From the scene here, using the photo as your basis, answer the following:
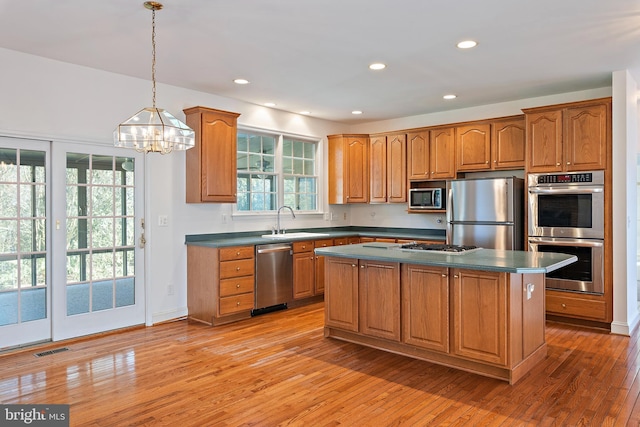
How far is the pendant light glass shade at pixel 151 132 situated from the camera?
10.0ft

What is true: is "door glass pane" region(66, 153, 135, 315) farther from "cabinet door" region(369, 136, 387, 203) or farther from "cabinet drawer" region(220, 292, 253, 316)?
"cabinet door" region(369, 136, 387, 203)

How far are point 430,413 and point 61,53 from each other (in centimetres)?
412

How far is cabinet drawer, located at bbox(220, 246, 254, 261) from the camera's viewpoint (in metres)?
4.85

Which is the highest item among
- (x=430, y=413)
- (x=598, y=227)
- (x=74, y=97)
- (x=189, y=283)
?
(x=74, y=97)

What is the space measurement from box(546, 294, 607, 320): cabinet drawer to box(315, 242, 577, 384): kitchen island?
4.33 feet

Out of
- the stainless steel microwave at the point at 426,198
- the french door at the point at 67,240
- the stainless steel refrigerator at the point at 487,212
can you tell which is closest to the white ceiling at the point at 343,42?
the french door at the point at 67,240

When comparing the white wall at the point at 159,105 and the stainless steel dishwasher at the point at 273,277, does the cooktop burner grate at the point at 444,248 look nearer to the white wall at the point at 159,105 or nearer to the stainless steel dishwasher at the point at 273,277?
the stainless steel dishwasher at the point at 273,277

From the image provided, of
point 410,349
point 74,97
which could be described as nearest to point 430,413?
point 410,349

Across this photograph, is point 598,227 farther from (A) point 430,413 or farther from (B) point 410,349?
(A) point 430,413

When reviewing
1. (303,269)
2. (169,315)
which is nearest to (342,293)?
(303,269)

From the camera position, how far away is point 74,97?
168 inches

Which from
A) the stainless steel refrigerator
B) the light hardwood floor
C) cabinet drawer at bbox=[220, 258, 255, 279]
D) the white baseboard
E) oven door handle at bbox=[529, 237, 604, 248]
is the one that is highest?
the stainless steel refrigerator

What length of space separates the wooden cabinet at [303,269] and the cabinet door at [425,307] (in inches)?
85.0

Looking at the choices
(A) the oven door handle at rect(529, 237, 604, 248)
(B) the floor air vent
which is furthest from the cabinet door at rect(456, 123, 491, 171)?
(B) the floor air vent
